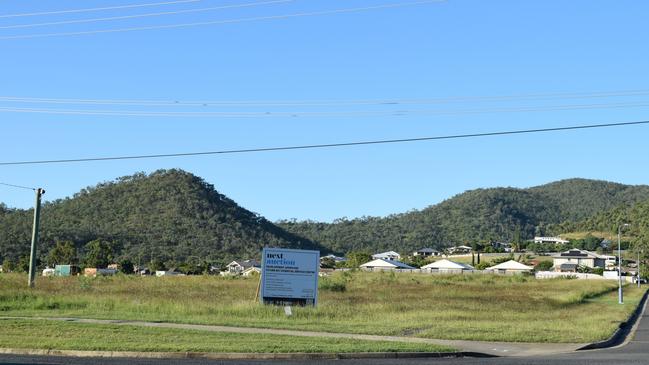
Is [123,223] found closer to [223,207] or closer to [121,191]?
[121,191]

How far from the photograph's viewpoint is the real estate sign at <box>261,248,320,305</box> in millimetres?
31500

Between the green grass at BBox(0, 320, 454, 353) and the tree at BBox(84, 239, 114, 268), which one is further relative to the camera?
the tree at BBox(84, 239, 114, 268)

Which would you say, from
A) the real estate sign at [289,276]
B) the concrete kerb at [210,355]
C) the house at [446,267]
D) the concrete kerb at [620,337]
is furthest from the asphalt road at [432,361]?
the house at [446,267]

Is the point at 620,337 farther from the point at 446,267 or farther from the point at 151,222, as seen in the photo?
the point at 151,222

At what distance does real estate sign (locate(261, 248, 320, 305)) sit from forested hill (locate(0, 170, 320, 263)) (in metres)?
83.8

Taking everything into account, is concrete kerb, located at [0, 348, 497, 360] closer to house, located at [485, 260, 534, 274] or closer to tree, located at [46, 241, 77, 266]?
tree, located at [46, 241, 77, 266]

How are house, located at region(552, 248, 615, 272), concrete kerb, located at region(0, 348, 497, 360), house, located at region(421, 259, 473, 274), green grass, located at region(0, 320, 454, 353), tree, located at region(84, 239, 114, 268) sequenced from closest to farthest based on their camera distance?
concrete kerb, located at region(0, 348, 497, 360), green grass, located at region(0, 320, 454, 353), tree, located at region(84, 239, 114, 268), house, located at region(421, 259, 473, 274), house, located at region(552, 248, 615, 272)

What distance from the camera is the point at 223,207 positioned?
141 m

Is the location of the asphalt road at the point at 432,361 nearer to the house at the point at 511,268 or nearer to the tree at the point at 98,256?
the tree at the point at 98,256

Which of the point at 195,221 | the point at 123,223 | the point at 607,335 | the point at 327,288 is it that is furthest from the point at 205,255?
the point at 607,335

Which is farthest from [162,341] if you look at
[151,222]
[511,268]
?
[151,222]

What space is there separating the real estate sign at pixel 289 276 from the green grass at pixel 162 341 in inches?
364

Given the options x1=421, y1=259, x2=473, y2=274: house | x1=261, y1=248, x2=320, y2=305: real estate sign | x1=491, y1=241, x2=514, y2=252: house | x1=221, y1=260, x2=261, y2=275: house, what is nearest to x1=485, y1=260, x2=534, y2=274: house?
x1=421, y1=259, x2=473, y2=274: house

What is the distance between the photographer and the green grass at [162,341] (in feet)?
59.3
